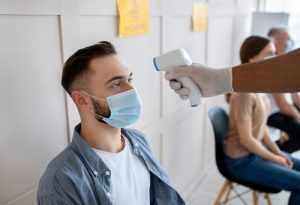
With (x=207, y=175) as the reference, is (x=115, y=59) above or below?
above

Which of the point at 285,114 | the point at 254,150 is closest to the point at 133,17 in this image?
the point at 254,150

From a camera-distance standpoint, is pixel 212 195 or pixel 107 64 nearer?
pixel 107 64

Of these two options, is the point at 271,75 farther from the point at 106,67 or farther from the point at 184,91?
the point at 106,67

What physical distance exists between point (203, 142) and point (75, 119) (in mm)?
1596

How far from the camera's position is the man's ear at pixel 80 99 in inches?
42.8

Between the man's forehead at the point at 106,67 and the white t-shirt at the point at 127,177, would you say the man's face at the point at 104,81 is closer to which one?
the man's forehead at the point at 106,67

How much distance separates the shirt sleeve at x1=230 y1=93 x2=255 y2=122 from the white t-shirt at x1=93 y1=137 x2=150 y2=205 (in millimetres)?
875

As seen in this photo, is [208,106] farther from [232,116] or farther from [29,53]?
[29,53]

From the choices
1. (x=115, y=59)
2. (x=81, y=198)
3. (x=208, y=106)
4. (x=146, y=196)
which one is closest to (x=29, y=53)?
(x=115, y=59)

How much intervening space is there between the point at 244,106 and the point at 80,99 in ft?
3.69

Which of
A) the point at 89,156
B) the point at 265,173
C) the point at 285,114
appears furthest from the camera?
the point at 285,114

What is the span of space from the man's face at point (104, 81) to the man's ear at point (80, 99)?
22 millimetres

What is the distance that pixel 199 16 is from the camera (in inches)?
85.4

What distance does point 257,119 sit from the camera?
1.95m
